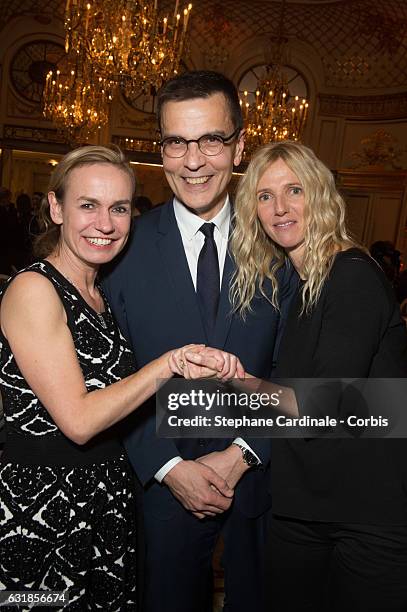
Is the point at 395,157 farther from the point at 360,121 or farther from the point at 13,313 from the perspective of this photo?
the point at 13,313

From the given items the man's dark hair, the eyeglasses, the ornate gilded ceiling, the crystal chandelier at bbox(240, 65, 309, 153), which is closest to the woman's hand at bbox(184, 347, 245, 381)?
the eyeglasses

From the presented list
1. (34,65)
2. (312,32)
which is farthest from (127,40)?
(312,32)

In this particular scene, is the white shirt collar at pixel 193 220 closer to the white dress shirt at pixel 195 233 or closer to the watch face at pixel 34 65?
the white dress shirt at pixel 195 233

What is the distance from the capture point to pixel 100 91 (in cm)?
738

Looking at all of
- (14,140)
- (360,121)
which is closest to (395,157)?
(360,121)

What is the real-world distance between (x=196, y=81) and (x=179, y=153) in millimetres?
216

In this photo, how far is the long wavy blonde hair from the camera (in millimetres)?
1597

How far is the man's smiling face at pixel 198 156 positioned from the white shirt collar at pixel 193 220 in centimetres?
3

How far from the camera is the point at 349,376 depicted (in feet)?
4.63

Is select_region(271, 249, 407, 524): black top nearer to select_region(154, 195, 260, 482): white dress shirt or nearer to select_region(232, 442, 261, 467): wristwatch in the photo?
select_region(232, 442, 261, 467): wristwatch

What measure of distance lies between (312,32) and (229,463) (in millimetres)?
10690

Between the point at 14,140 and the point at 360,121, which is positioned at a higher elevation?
the point at 360,121

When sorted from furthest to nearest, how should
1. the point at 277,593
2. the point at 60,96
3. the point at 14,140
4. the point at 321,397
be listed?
the point at 14,140, the point at 60,96, the point at 277,593, the point at 321,397

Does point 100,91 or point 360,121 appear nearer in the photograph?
point 100,91
